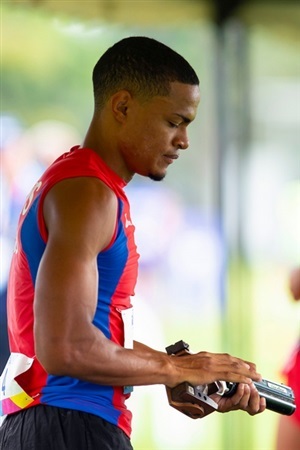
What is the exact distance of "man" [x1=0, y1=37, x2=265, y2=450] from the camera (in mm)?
1901

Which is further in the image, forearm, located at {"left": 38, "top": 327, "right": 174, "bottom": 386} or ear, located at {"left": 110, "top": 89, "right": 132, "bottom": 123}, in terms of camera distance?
ear, located at {"left": 110, "top": 89, "right": 132, "bottom": 123}

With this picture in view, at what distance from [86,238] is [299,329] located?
2.76 m

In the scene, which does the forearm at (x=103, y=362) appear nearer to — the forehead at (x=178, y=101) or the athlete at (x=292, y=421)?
the forehead at (x=178, y=101)

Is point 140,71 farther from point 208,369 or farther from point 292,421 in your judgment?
point 292,421

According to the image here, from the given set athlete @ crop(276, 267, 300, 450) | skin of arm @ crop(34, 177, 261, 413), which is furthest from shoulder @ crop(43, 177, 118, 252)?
athlete @ crop(276, 267, 300, 450)

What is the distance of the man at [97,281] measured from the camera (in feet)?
6.24

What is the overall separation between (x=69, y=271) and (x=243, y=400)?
1.67ft

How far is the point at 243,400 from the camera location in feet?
6.97

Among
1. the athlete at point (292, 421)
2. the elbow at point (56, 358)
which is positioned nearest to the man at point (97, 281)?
the elbow at point (56, 358)

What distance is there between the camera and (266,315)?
4555mm

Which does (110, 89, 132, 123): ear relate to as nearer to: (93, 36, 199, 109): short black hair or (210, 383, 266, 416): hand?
(93, 36, 199, 109): short black hair

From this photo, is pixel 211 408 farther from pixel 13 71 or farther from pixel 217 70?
pixel 217 70

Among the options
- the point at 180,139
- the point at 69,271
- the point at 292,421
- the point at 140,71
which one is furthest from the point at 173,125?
the point at 292,421

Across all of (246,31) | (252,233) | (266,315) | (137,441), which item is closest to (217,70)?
(246,31)
